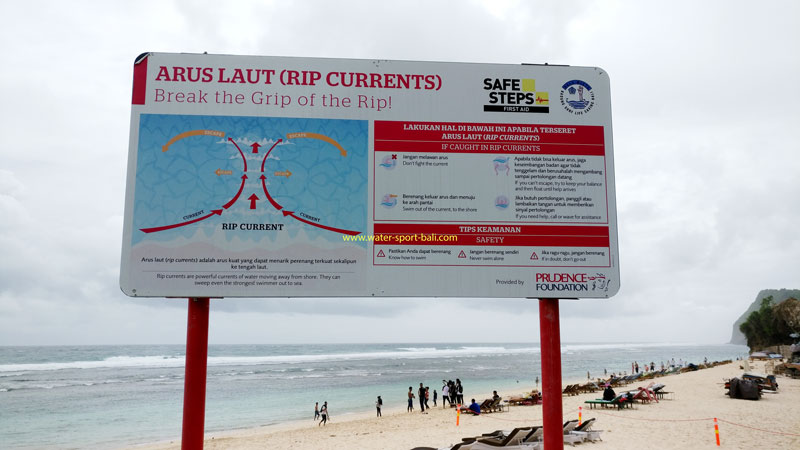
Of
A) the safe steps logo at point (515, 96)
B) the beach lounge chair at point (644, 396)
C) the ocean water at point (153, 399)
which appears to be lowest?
the ocean water at point (153, 399)

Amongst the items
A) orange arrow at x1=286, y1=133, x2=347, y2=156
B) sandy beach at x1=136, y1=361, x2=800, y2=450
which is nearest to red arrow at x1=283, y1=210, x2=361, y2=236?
orange arrow at x1=286, y1=133, x2=347, y2=156

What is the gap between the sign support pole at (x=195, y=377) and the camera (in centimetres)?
459

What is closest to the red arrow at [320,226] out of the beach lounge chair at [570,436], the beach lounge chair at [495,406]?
the beach lounge chair at [570,436]

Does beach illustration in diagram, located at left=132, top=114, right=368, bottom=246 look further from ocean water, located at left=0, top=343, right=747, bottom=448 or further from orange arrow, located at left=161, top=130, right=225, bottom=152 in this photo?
ocean water, located at left=0, top=343, right=747, bottom=448

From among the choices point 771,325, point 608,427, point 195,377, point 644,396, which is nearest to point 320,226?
point 195,377

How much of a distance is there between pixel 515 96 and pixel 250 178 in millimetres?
2864

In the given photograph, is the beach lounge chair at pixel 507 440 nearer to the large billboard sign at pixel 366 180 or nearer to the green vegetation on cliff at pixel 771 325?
the large billboard sign at pixel 366 180

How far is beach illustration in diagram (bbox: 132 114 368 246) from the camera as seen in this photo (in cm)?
471

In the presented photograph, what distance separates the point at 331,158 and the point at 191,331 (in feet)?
7.17

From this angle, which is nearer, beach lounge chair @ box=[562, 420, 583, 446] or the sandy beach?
beach lounge chair @ box=[562, 420, 583, 446]

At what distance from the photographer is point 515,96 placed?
16.5 ft

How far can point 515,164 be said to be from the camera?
4.93m

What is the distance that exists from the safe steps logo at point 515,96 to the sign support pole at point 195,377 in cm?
356

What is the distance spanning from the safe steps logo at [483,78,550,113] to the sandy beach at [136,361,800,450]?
12839 millimetres
